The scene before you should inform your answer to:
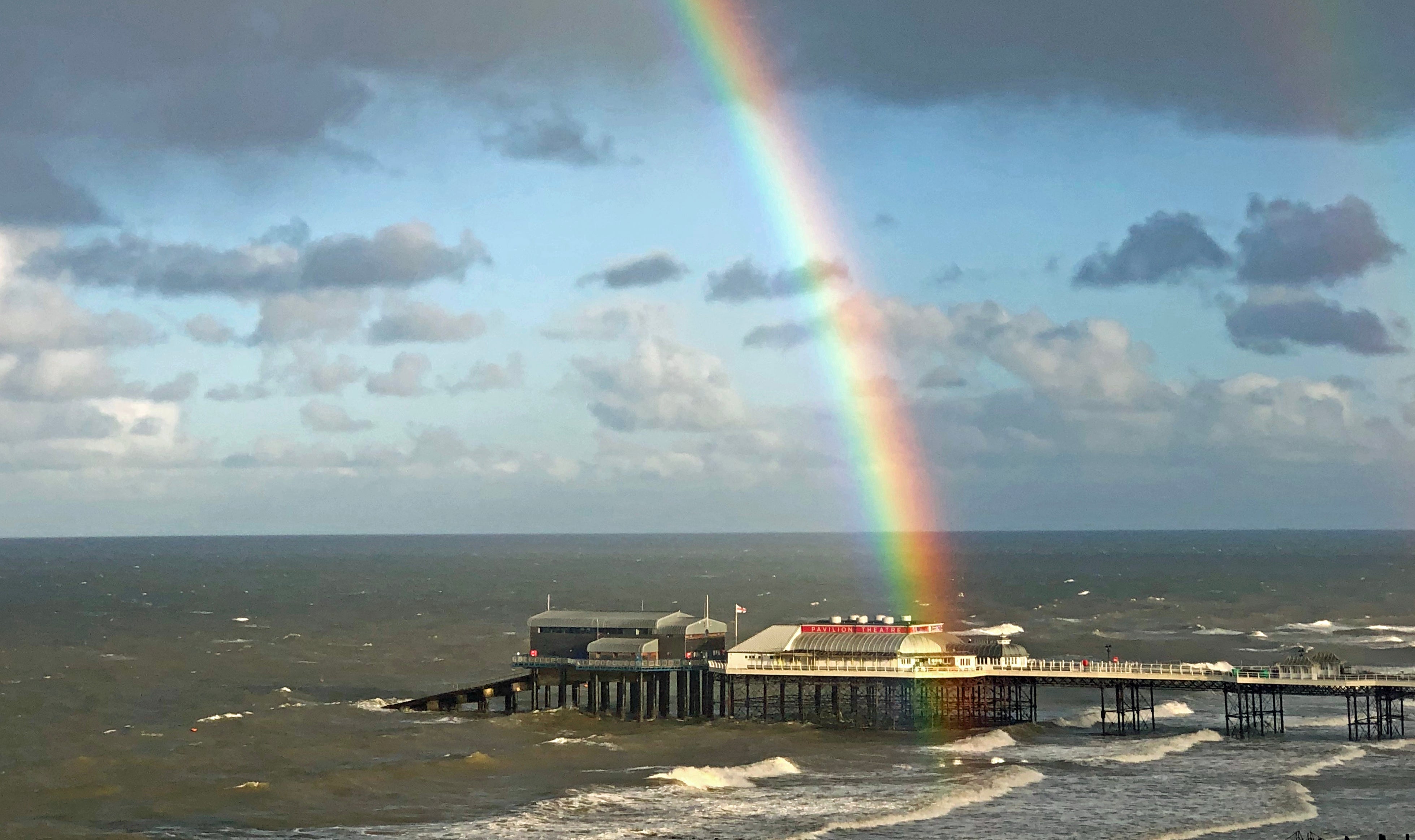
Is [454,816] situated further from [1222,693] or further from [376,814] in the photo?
[1222,693]

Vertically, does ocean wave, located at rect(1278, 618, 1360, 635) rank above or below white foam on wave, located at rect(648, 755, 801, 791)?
above

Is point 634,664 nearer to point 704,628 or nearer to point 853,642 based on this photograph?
point 704,628

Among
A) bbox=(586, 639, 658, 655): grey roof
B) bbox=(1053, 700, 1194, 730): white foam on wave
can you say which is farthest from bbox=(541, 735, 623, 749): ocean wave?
bbox=(1053, 700, 1194, 730): white foam on wave

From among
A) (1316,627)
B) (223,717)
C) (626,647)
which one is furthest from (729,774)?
(1316,627)

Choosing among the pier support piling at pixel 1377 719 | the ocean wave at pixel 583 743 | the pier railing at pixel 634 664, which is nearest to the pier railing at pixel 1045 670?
the pier support piling at pixel 1377 719

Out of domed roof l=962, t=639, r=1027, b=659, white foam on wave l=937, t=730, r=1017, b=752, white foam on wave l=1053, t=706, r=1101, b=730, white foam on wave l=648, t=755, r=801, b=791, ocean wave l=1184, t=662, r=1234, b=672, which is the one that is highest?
domed roof l=962, t=639, r=1027, b=659

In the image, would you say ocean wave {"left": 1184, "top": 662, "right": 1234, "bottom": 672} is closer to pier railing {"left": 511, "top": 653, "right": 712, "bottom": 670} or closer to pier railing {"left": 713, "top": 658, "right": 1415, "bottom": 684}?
pier railing {"left": 713, "top": 658, "right": 1415, "bottom": 684}
